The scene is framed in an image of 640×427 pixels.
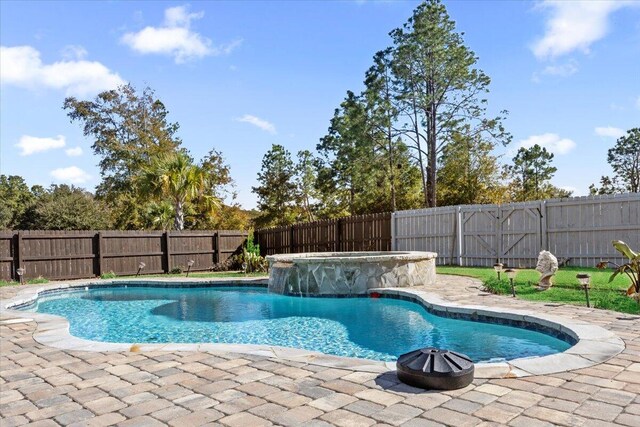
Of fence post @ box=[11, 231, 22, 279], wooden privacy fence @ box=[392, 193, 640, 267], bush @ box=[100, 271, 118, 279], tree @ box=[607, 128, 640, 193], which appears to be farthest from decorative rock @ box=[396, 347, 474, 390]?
tree @ box=[607, 128, 640, 193]

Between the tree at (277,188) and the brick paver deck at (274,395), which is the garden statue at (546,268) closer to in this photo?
the brick paver deck at (274,395)

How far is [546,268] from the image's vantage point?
8047 mm

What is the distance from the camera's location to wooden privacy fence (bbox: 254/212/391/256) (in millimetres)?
15844

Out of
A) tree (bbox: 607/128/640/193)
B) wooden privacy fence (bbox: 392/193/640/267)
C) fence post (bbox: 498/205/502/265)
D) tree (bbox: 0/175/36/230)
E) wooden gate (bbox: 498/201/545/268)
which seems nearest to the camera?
wooden privacy fence (bbox: 392/193/640/267)

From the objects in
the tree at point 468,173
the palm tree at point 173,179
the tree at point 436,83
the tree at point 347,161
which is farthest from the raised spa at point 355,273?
the tree at point 347,161

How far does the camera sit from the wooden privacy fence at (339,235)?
15.8 meters

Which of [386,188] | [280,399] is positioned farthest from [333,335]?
[386,188]

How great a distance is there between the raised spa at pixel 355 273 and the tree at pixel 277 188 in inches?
808

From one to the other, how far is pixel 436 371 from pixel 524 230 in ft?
35.5

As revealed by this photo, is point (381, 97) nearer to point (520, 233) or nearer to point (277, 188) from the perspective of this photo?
point (277, 188)

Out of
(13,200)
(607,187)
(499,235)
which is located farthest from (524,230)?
(13,200)

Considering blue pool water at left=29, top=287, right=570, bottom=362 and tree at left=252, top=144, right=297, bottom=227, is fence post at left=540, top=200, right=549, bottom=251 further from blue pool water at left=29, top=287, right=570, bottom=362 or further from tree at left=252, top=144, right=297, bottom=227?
tree at left=252, top=144, right=297, bottom=227

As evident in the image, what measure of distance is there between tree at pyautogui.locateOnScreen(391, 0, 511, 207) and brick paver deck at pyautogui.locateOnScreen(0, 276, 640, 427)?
62.7 feet

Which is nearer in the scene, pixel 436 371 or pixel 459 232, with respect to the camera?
pixel 436 371
